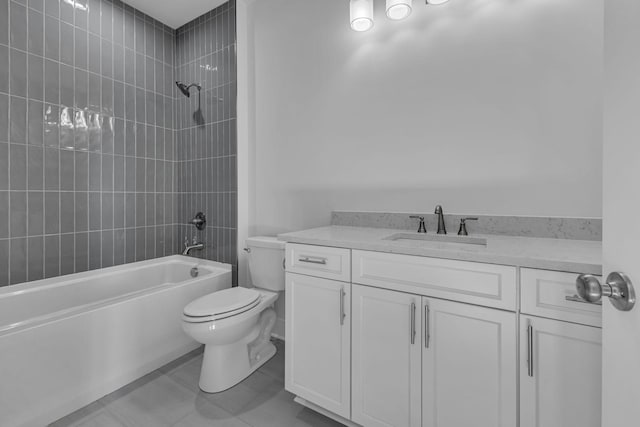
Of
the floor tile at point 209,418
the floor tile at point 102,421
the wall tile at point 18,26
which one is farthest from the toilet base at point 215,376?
the wall tile at point 18,26

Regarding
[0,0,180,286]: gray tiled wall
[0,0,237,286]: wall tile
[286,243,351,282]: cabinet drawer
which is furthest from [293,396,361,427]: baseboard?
[0,0,180,286]: gray tiled wall

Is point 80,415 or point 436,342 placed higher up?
point 436,342

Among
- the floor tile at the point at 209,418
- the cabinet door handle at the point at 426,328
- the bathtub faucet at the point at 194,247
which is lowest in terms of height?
the floor tile at the point at 209,418

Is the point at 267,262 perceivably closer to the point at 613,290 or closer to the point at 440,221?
the point at 440,221

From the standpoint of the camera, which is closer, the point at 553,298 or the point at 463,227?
the point at 553,298

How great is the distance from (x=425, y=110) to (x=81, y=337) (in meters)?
2.21

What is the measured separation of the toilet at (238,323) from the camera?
1.57 m

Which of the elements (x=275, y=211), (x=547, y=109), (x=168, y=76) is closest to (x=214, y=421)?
(x=275, y=211)

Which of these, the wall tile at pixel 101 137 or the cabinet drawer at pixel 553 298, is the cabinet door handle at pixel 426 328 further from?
the wall tile at pixel 101 137

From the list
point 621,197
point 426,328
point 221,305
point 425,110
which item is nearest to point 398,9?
point 425,110

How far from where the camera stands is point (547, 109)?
1.33 meters

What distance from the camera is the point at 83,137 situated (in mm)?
2156

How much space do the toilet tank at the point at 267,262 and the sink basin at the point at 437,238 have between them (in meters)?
0.77

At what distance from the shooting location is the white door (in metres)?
0.51
